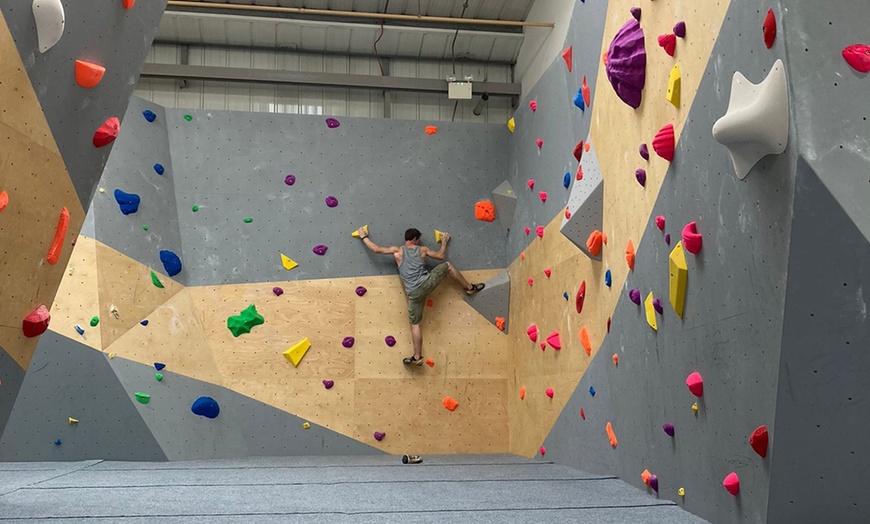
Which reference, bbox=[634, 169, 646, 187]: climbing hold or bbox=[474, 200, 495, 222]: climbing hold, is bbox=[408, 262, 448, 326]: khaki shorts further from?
bbox=[634, 169, 646, 187]: climbing hold

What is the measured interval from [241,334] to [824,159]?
15.6 ft

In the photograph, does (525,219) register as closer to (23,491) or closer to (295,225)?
(295,225)

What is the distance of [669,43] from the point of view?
10.3 feet

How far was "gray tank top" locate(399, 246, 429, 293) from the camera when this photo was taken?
615 centimetres

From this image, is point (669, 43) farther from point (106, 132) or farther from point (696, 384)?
point (106, 132)

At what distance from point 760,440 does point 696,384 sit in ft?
1.58

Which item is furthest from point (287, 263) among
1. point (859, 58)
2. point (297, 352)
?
point (859, 58)

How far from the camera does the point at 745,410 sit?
2539mm

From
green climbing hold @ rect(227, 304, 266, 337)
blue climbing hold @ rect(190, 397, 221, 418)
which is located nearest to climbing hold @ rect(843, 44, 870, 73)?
green climbing hold @ rect(227, 304, 266, 337)

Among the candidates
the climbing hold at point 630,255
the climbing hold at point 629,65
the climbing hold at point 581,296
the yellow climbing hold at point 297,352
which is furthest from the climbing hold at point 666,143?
the yellow climbing hold at point 297,352

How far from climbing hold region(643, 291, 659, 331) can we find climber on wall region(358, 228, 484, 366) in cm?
290

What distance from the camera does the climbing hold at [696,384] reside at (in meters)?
2.87

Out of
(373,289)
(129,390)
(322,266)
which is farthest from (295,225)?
(129,390)

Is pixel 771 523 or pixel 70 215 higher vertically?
pixel 70 215
